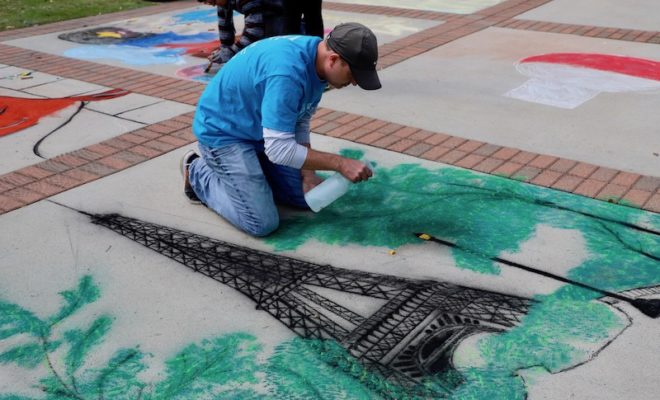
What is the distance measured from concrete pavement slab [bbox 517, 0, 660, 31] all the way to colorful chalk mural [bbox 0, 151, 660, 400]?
13.8 ft

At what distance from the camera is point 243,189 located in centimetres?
326

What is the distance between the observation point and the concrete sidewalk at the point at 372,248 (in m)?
2.41

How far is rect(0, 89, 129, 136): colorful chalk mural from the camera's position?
4.73m

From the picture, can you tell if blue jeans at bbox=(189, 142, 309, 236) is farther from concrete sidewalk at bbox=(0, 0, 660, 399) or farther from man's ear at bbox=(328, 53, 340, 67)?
man's ear at bbox=(328, 53, 340, 67)

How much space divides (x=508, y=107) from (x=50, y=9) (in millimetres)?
6372

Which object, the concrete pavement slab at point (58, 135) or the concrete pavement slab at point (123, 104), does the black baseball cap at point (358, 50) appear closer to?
the concrete pavement slab at point (58, 135)

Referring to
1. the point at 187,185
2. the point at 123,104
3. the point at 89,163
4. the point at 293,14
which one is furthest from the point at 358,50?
Result: the point at 123,104

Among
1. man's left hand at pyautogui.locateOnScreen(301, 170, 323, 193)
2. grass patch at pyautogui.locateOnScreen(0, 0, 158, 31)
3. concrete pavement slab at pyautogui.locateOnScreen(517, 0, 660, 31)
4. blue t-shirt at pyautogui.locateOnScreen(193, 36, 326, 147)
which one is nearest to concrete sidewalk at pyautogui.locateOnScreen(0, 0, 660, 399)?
man's left hand at pyautogui.locateOnScreen(301, 170, 323, 193)

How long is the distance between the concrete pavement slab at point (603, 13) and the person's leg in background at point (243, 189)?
16.4ft

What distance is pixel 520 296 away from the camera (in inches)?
109

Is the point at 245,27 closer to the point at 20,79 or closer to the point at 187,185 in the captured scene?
the point at 187,185

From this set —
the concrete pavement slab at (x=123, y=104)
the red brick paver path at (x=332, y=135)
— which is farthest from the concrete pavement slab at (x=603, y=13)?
the concrete pavement slab at (x=123, y=104)

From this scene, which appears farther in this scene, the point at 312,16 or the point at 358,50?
the point at 312,16

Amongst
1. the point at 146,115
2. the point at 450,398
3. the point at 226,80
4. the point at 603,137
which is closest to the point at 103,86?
the point at 146,115
